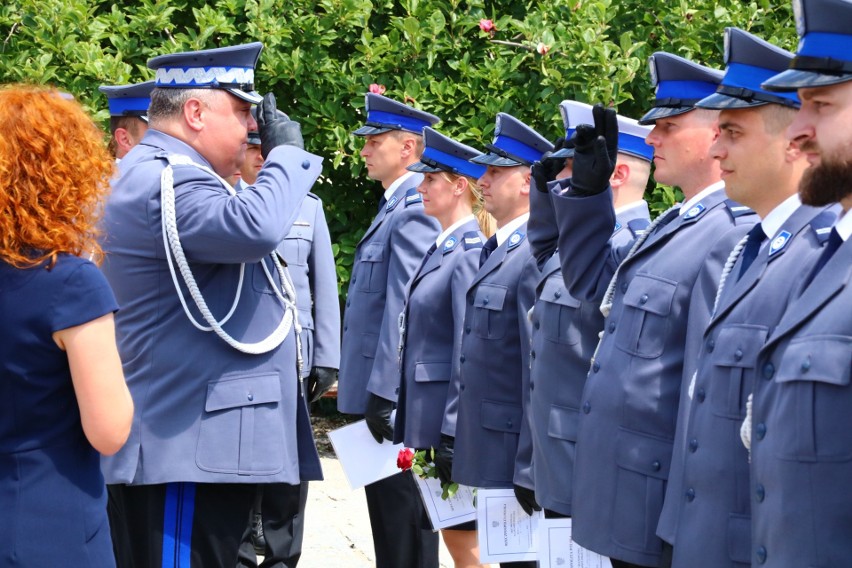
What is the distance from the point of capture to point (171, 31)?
7715mm

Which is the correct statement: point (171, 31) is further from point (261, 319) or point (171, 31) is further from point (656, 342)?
point (656, 342)

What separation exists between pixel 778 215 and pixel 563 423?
122cm

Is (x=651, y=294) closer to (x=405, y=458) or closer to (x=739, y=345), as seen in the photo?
(x=739, y=345)

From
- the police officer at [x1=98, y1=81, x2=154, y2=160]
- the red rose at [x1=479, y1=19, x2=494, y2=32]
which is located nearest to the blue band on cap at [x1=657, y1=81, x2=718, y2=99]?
the police officer at [x1=98, y1=81, x2=154, y2=160]

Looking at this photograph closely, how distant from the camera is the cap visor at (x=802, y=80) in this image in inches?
93.8

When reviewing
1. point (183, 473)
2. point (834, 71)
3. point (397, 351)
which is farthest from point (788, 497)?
point (397, 351)

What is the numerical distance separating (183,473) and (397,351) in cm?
194

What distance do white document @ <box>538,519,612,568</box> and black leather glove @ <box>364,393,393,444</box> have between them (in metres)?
1.67

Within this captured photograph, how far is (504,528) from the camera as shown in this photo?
13.4 feet

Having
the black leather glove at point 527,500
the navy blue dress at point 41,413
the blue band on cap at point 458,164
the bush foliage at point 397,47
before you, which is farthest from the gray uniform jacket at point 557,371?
the bush foliage at point 397,47

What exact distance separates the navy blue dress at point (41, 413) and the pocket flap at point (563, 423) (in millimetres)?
1620

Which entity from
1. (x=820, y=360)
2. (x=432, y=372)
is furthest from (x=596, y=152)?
(x=432, y=372)

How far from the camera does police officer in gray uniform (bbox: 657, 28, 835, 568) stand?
2.75 meters

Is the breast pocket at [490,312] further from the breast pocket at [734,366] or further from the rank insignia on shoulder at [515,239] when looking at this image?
the breast pocket at [734,366]
